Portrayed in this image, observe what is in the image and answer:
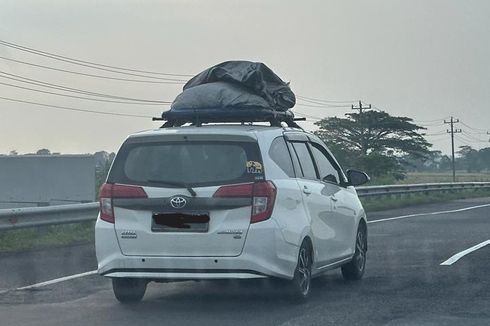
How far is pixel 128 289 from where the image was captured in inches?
408

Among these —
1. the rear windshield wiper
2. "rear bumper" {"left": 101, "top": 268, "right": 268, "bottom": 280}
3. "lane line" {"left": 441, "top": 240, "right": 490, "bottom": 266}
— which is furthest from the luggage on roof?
"lane line" {"left": 441, "top": 240, "right": 490, "bottom": 266}

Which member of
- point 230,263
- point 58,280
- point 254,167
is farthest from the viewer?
point 58,280

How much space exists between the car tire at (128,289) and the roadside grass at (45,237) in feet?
19.9

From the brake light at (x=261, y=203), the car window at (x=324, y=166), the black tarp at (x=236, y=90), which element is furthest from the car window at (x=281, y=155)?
the car window at (x=324, y=166)

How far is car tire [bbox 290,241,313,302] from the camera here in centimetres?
1007

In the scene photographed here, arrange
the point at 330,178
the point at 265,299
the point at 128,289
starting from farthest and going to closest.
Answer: the point at 330,178
the point at 265,299
the point at 128,289

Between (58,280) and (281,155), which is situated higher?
(281,155)

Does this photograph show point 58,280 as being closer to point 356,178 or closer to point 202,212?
point 202,212

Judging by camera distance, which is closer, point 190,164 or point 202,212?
point 202,212

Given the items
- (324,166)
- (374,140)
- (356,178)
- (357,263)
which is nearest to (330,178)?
(324,166)

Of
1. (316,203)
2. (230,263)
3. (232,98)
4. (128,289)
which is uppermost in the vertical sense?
(232,98)

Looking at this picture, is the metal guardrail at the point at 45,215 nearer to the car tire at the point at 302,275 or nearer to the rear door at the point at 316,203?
the rear door at the point at 316,203

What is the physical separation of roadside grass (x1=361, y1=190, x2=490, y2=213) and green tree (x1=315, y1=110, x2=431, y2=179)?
338 centimetres

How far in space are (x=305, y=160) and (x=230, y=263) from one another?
1.93 metres
